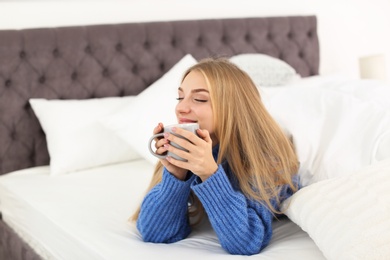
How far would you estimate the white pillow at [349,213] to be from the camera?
1.10 metres

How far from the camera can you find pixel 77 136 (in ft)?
7.36

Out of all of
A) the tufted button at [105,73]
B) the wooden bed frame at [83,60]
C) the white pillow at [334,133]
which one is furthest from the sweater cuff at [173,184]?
the tufted button at [105,73]

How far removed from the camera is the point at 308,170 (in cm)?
157

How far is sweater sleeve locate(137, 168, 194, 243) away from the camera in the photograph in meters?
1.33

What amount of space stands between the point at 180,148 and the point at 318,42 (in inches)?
85.4

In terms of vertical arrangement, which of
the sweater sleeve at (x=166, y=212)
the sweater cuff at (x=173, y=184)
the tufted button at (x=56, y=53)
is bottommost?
the sweater sleeve at (x=166, y=212)

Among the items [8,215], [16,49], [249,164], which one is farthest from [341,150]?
[16,49]

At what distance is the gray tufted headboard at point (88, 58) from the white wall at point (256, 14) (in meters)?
0.10

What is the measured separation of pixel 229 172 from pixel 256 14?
6.07ft

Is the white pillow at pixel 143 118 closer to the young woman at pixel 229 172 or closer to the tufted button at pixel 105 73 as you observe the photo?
the tufted button at pixel 105 73

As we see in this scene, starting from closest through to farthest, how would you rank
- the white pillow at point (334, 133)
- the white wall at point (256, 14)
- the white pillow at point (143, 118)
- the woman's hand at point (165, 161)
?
the woman's hand at point (165, 161) → the white pillow at point (334, 133) → the white pillow at point (143, 118) → the white wall at point (256, 14)

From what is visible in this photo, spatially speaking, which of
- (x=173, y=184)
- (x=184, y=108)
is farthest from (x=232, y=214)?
(x=184, y=108)

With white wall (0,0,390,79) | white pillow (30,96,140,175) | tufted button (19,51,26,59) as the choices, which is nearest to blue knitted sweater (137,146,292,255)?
white pillow (30,96,140,175)

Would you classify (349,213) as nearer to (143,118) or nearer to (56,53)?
(143,118)
